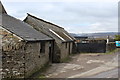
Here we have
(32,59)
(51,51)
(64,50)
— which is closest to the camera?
(32,59)

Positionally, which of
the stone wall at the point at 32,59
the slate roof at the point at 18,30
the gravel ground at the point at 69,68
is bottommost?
the gravel ground at the point at 69,68

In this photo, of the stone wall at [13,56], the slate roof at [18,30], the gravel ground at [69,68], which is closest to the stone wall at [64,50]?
the gravel ground at [69,68]

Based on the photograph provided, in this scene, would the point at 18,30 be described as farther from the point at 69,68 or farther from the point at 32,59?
the point at 69,68

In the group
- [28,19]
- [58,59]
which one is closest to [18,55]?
[58,59]

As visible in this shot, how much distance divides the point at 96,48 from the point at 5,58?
1956 centimetres

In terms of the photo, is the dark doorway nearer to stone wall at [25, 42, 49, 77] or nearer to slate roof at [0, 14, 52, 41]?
stone wall at [25, 42, 49, 77]

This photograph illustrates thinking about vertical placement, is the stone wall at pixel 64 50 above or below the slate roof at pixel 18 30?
below

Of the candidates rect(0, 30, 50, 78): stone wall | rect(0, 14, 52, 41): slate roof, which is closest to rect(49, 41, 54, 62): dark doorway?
rect(0, 14, 52, 41): slate roof

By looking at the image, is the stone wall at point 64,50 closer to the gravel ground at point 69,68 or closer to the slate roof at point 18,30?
the gravel ground at point 69,68

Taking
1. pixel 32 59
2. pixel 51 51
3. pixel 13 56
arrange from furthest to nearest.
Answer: pixel 51 51 < pixel 32 59 < pixel 13 56

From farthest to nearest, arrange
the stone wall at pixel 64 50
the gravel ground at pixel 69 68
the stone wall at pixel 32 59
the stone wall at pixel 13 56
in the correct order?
1. the stone wall at pixel 64 50
2. the gravel ground at pixel 69 68
3. the stone wall at pixel 32 59
4. the stone wall at pixel 13 56

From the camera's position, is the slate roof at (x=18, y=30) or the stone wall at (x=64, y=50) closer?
the slate roof at (x=18, y=30)

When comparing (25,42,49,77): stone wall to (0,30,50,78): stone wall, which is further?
(25,42,49,77): stone wall

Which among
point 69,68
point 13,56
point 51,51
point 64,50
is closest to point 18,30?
point 13,56
